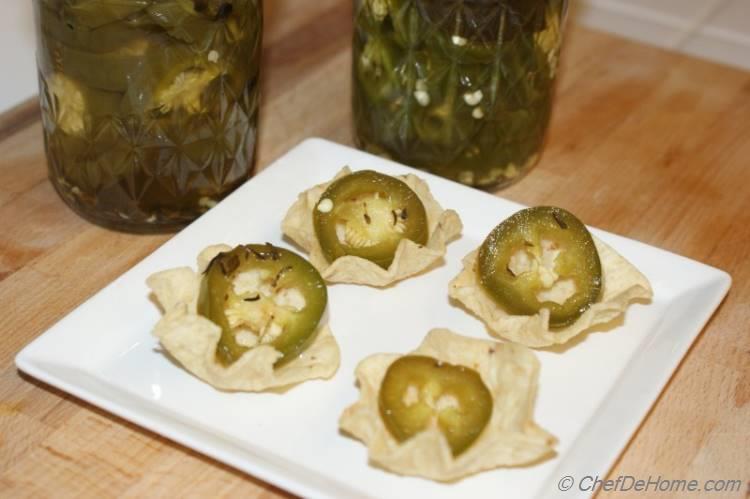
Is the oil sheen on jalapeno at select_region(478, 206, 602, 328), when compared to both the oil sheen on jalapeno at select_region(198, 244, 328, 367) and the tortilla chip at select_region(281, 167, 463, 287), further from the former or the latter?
the oil sheen on jalapeno at select_region(198, 244, 328, 367)

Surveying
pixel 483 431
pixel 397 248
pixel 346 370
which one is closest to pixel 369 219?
pixel 397 248

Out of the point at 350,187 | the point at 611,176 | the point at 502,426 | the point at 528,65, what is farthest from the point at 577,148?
the point at 502,426

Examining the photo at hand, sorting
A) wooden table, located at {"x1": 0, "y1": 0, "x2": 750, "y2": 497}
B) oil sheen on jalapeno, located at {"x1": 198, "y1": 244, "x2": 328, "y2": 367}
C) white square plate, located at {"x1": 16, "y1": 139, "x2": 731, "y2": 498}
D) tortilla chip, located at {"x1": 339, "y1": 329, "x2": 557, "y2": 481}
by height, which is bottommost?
wooden table, located at {"x1": 0, "y1": 0, "x2": 750, "y2": 497}

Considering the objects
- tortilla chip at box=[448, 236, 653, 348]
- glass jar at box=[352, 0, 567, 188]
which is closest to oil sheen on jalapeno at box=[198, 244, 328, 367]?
tortilla chip at box=[448, 236, 653, 348]

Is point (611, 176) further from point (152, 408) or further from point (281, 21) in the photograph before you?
point (152, 408)

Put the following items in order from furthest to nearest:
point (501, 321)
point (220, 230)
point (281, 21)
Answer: point (281, 21)
point (220, 230)
point (501, 321)

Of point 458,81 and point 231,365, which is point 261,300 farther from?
point 458,81

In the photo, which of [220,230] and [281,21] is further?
[281,21]
